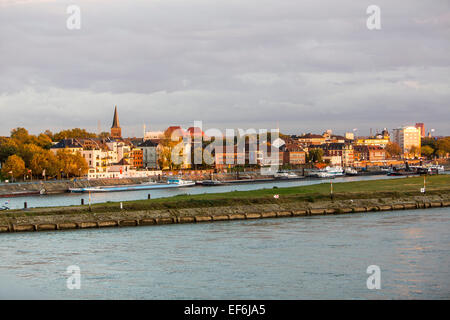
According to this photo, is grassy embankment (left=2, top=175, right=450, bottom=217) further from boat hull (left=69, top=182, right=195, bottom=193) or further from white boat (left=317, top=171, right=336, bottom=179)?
white boat (left=317, top=171, right=336, bottom=179)

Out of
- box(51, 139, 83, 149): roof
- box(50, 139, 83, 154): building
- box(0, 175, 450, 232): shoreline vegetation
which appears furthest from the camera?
box(51, 139, 83, 149): roof

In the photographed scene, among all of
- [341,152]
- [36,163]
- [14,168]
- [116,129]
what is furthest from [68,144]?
[341,152]

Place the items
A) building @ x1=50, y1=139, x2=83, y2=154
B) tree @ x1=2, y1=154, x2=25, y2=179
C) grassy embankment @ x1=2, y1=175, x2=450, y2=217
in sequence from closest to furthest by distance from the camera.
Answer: grassy embankment @ x1=2, y1=175, x2=450, y2=217
tree @ x1=2, y1=154, x2=25, y2=179
building @ x1=50, y1=139, x2=83, y2=154

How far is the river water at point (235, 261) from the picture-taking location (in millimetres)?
18734

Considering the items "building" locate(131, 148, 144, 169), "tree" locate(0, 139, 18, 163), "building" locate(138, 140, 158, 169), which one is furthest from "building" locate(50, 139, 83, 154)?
"building" locate(131, 148, 144, 169)

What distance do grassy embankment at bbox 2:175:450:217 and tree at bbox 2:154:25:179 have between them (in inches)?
1899

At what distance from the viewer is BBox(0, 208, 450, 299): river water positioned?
18.7m

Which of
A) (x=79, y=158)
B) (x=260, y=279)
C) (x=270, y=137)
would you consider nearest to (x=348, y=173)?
(x=270, y=137)

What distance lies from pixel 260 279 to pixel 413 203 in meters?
25.4

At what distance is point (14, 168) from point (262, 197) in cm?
5260

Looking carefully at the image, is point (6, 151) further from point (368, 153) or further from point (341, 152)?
point (368, 153)

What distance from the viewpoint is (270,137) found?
155875 millimetres

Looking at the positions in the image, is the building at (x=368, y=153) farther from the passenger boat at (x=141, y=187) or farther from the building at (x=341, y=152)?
the passenger boat at (x=141, y=187)
